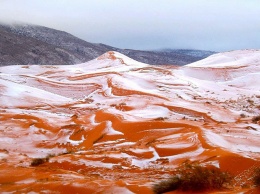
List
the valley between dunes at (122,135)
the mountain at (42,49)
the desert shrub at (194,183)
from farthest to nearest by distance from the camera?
the mountain at (42,49), the valley between dunes at (122,135), the desert shrub at (194,183)

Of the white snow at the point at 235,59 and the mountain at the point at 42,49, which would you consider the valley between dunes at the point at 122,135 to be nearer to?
the white snow at the point at 235,59

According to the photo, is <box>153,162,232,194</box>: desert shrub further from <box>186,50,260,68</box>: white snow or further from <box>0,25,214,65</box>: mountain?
<box>0,25,214,65</box>: mountain

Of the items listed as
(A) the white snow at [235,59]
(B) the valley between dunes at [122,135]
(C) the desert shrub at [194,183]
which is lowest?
(B) the valley between dunes at [122,135]

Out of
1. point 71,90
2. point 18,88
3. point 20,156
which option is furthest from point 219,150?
point 71,90

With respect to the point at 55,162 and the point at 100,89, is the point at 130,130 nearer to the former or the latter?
the point at 55,162

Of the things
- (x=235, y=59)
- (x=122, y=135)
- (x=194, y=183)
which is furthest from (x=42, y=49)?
(x=194, y=183)

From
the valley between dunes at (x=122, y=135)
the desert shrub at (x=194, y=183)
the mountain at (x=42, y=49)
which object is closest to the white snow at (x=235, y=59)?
the valley between dunes at (x=122, y=135)

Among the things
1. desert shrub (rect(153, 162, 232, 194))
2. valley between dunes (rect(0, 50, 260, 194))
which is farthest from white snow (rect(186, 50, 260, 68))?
desert shrub (rect(153, 162, 232, 194))

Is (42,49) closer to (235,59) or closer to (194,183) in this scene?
(235,59)
